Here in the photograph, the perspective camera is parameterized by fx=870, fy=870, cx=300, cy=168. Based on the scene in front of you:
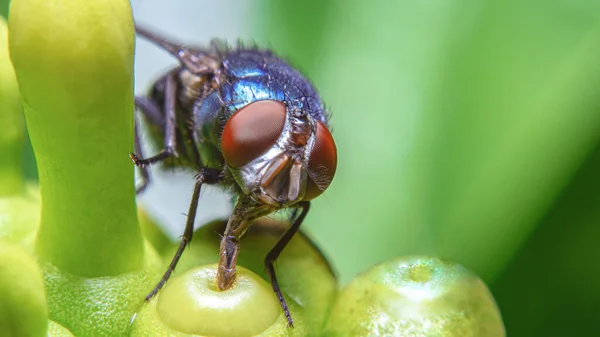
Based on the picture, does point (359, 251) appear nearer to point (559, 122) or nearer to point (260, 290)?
point (559, 122)

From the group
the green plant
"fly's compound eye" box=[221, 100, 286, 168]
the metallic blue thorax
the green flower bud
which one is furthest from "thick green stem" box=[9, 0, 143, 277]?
the metallic blue thorax

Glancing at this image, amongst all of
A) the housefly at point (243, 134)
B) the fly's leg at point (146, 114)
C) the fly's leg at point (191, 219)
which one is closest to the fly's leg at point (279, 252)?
the housefly at point (243, 134)

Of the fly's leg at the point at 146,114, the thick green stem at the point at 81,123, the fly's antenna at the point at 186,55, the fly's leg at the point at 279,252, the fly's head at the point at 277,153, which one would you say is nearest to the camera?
the thick green stem at the point at 81,123

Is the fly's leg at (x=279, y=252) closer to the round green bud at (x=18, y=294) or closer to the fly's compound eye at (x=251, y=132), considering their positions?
the fly's compound eye at (x=251, y=132)

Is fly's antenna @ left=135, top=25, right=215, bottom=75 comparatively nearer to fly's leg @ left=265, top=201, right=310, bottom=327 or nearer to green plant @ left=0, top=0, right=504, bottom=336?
fly's leg @ left=265, top=201, right=310, bottom=327

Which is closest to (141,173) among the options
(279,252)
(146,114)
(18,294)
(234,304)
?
(146,114)

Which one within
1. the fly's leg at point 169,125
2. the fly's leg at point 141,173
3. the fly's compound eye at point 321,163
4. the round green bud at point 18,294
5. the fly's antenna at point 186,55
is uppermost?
the round green bud at point 18,294

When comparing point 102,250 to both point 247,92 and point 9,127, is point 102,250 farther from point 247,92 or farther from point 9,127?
point 247,92
